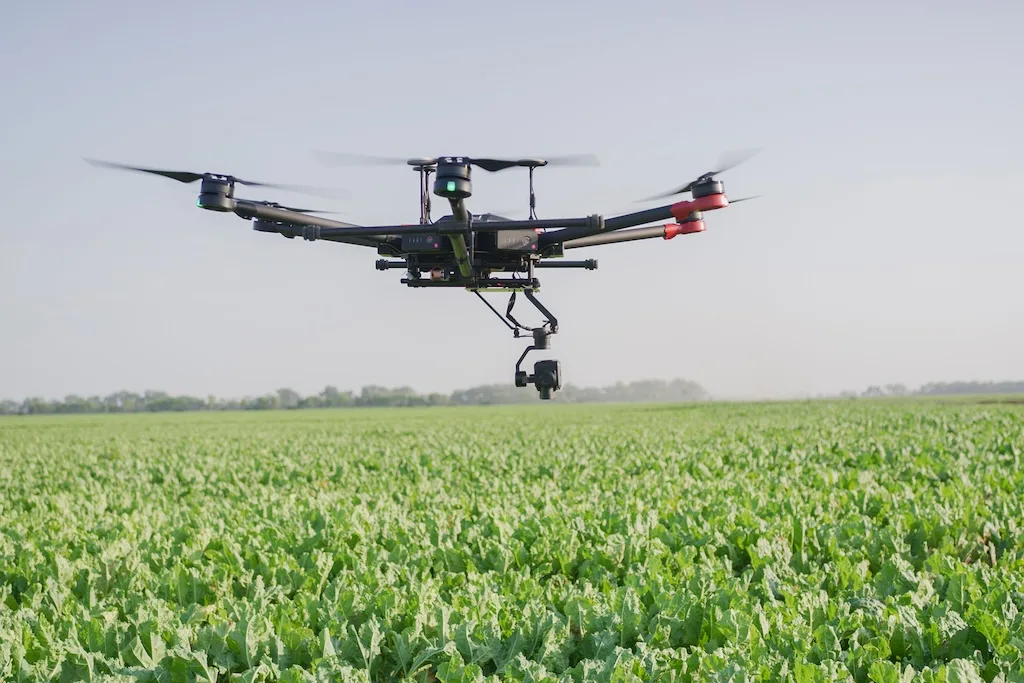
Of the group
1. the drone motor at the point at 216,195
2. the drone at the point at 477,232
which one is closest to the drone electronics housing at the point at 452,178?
the drone at the point at 477,232

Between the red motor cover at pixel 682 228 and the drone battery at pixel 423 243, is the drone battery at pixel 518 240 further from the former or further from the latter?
the red motor cover at pixel 682 228

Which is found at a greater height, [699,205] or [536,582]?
[699,205]

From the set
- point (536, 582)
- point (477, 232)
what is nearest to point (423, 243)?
point (477, 232)

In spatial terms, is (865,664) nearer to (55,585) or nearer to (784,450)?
(55,585)

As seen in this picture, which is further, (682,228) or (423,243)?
(682,228)

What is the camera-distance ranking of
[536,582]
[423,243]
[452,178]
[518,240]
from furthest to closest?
[536,582]
[518,240]
[423,243]
[452,178]

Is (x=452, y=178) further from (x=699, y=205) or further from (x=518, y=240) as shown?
(x=699, y=205)

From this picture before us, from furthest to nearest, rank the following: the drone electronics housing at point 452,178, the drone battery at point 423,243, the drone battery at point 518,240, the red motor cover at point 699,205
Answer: the drone battery at point 518,240, the drone battery at point 423,243, the red motor cover at point 699,205, the drone electronics housing at point 452,178
